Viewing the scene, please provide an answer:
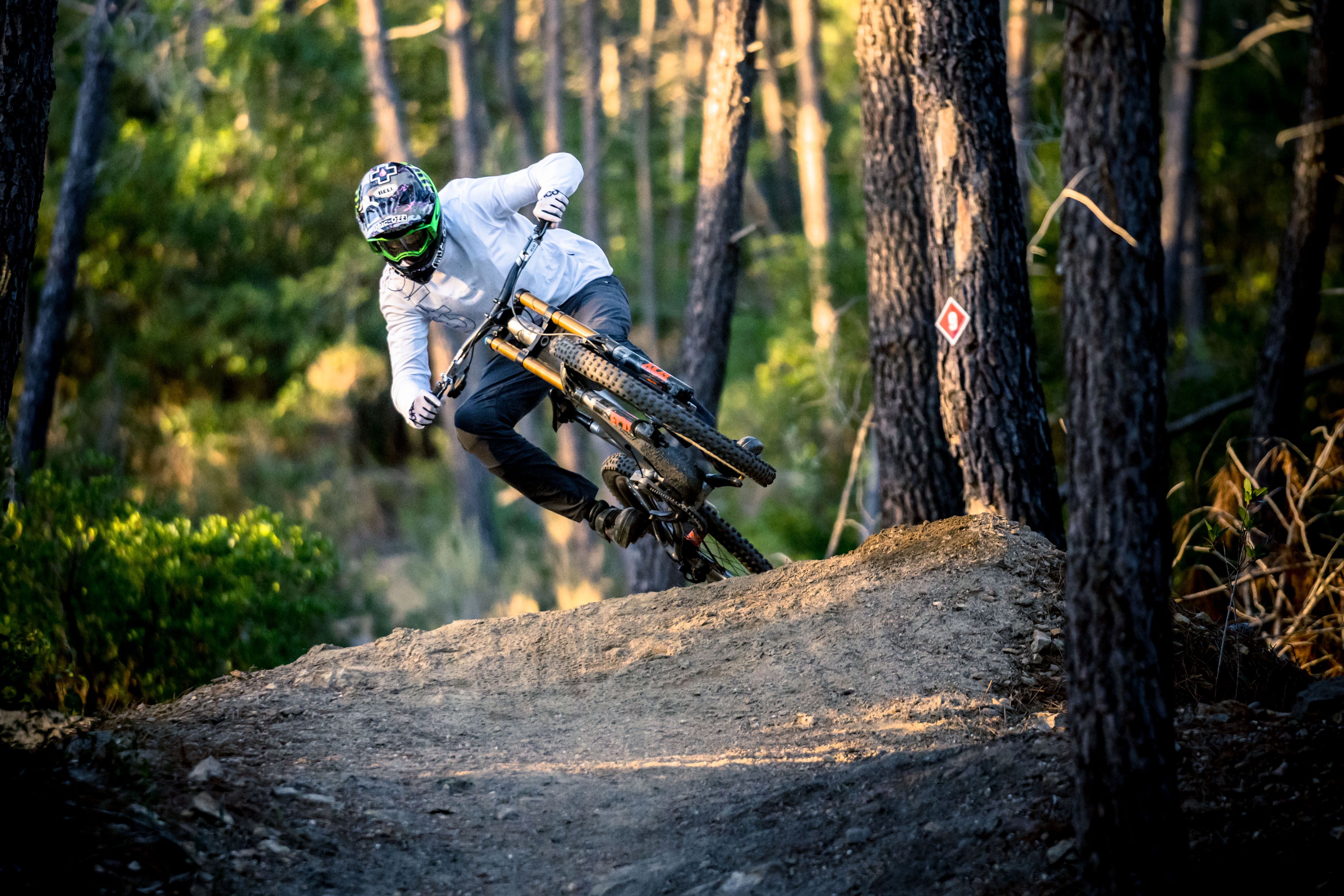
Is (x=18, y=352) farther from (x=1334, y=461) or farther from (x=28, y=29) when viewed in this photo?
(x=1334, y=461)

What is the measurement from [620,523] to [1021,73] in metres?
13.1

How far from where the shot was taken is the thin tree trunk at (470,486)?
1886cm

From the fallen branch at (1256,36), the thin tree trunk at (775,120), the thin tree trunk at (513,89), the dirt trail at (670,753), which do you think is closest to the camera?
the dirt trail at (670,753)

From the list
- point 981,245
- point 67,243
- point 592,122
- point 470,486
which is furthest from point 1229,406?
point 592,122

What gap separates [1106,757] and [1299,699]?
137 cm

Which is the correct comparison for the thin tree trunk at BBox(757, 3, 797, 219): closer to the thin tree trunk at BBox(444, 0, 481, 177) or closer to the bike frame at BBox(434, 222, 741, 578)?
the thin tree trunk at BBox(444, 0, 481, 177)

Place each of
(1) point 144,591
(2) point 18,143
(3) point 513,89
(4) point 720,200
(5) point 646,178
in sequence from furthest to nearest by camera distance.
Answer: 1. (5) point 646,178
2. (3) point 513,89
3. (4) point 720,200
4. (1) point 144,591
5. (2) point 18,143

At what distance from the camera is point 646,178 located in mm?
28125

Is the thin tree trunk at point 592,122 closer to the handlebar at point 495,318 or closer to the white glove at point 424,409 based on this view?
the handlebar at point 495,318

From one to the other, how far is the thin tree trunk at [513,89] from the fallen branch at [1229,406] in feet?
48.2

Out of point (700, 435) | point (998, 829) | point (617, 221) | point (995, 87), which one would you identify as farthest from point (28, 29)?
point (617, 221)

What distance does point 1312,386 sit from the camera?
11773 millimetres

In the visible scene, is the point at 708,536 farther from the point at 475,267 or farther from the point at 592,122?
the point at 592,122

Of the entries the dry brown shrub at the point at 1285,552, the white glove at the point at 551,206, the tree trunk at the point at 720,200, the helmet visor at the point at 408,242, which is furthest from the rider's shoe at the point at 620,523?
the dry brown shrub at the point at 1285,552
